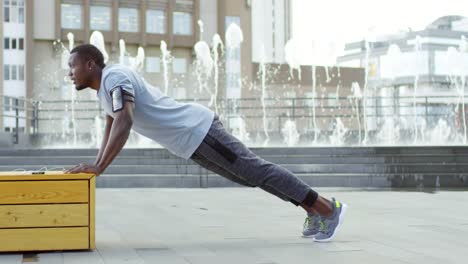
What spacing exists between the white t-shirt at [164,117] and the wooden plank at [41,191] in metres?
0.54

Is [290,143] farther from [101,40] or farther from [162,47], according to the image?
[162,47]

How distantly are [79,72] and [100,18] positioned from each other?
46.5 meters

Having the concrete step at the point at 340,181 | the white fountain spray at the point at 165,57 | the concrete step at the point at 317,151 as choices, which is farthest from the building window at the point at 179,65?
the concrete step at the point at 340,181

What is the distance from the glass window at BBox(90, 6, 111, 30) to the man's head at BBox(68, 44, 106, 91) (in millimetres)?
45931

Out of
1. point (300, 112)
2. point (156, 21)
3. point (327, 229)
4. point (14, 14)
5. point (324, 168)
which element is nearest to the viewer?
point (327, 229)

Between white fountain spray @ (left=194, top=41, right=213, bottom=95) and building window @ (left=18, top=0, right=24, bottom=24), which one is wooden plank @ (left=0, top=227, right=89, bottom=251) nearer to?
white fountain spray @ (left=194, top=41, right=213, bottom=95)

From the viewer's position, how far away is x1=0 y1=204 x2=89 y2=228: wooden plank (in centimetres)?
421

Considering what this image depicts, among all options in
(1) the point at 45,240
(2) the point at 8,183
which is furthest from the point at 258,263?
(2) the point at 8,183

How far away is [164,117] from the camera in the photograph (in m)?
4.33

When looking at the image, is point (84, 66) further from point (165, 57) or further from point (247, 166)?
point (165, 57)

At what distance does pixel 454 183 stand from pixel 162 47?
4120 centimetres

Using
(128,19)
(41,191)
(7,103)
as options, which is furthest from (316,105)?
(41,191)

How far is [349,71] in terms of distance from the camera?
206 feet

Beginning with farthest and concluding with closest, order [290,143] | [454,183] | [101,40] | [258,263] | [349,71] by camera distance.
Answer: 1. [349,71]
2. [101,40]
3. [290,143]
4. [454,183]
5. [258,263]
